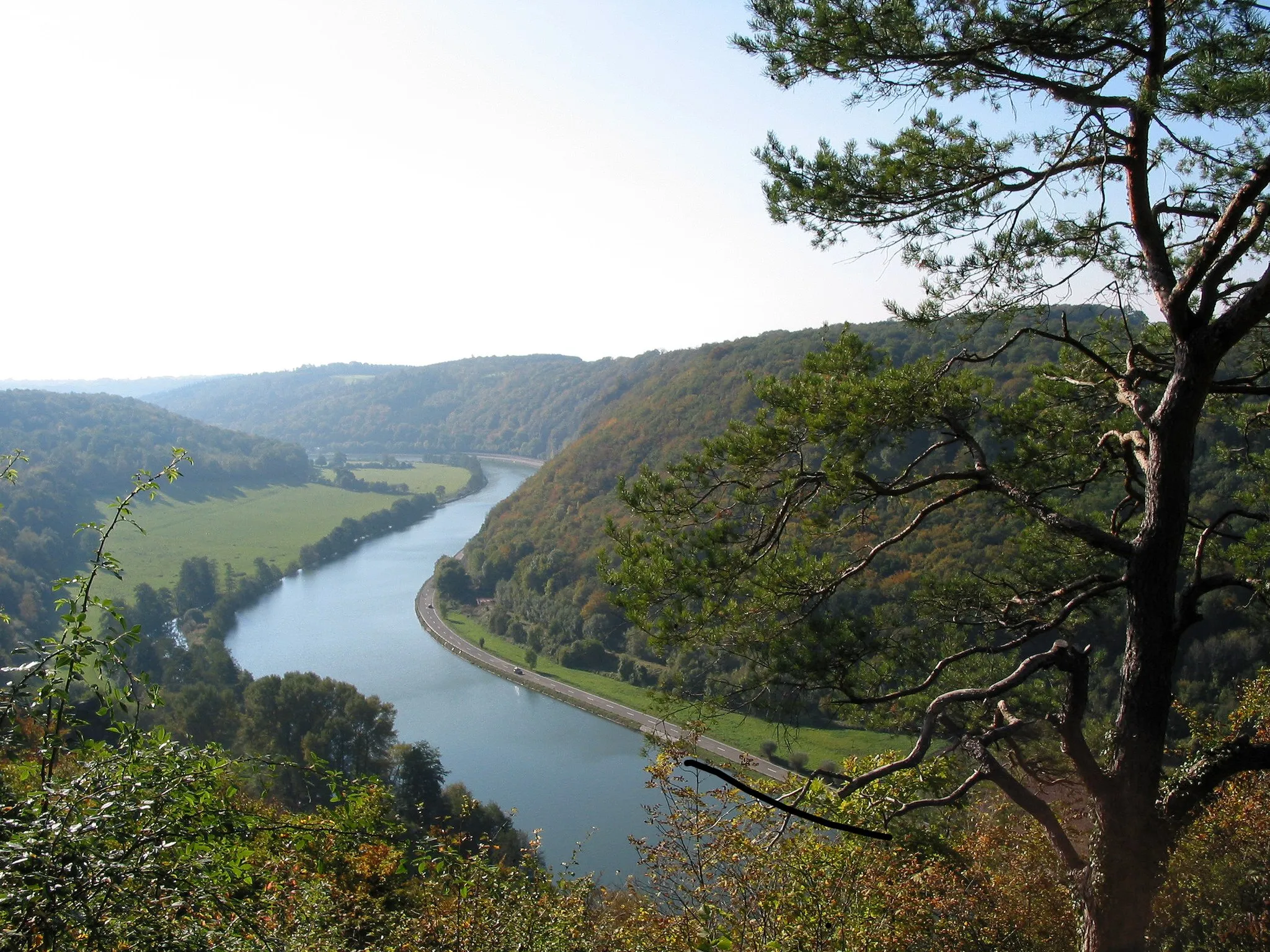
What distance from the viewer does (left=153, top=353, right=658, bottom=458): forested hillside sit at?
254 feet

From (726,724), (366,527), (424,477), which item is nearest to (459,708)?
(726,724)

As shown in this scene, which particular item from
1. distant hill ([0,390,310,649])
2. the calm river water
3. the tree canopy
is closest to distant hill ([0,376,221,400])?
distant hill ([0,390,310,649])

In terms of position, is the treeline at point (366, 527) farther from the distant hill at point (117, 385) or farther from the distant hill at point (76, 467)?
the distant hill at point (117, 385)

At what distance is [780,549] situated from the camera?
11.9 feet

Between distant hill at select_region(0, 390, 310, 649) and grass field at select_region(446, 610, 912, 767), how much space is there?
11091mm

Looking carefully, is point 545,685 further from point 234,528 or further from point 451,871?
point 234,528

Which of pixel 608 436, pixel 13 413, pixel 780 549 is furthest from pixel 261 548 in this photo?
pixel 780 549

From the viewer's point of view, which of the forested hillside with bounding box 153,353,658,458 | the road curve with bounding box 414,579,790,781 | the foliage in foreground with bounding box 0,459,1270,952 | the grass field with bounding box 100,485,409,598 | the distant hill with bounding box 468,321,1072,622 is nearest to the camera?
the foliage in foreground with bounding box 0,459,1270,952

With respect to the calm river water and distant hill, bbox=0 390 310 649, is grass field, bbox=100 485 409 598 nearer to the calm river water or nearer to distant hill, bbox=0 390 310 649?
distant hill, bbox=0 390 310 649

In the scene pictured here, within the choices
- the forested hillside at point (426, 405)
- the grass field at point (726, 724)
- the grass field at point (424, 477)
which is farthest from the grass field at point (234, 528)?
the forested hillside at point (426, 405)

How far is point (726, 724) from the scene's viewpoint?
17312mm

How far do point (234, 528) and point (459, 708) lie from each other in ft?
87.1

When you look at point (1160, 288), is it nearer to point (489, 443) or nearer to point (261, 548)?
point (261, 548)

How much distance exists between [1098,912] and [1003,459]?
5.56ft
